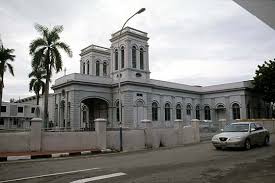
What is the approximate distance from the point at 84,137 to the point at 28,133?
313 centimetres

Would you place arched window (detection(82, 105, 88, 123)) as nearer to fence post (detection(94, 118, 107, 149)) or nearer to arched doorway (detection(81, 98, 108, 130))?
arched doorway (detection(81, 98, 108, 130))

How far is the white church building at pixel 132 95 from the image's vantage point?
35.1m

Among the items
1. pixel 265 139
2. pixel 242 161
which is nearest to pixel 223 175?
pixel 242 161

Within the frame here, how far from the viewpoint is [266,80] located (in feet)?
135

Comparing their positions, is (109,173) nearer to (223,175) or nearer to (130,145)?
(223,175)

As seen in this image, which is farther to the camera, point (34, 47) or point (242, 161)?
point (34, 47)

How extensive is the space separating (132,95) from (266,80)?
20158mm

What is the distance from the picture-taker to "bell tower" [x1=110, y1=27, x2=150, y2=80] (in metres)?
36.9

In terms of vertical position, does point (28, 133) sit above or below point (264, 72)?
below

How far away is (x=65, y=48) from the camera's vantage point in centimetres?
2608

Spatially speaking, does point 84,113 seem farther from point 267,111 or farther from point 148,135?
point 267,111

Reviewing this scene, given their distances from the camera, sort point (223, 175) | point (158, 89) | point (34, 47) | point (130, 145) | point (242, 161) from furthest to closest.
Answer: point (158, 89), point (34, 47), point (130, 145), point (242, 161), point (223, 175)

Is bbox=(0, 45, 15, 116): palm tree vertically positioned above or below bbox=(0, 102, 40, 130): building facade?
above

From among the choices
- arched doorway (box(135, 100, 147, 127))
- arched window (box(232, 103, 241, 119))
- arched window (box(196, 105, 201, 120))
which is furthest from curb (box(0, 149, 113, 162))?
arched window (box(196, 105, 201, 120))
